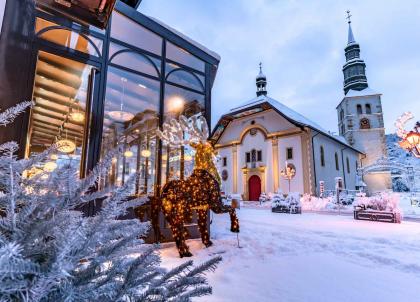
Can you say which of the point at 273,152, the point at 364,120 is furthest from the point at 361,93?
the point at 273,152

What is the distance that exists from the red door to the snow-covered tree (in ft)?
82.4

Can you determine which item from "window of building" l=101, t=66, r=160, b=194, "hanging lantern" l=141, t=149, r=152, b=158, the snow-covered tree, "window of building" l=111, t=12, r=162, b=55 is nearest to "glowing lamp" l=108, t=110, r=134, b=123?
"window of building" l=101, t=66, r=160, b=194

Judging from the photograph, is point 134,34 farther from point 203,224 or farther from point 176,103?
point 203,224

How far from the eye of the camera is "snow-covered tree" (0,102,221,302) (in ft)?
2.01

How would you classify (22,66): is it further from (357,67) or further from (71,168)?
(357,67)

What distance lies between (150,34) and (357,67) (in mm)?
39260

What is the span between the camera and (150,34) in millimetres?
6414

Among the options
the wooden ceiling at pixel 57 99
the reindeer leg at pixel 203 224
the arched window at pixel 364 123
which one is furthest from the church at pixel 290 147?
the wooden ceiling at pixel 57 99

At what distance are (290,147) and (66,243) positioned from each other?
80.1 ft

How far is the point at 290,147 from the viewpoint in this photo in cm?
2355

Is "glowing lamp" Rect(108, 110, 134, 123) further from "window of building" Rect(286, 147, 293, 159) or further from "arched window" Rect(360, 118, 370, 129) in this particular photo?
"arched window" Rect(360, 118, 370, 129)

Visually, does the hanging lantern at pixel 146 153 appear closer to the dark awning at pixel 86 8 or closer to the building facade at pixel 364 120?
the dark awning at pixel 86 8

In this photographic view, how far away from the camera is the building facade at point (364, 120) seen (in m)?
33.5

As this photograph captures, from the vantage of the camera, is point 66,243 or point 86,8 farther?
point 86,8
